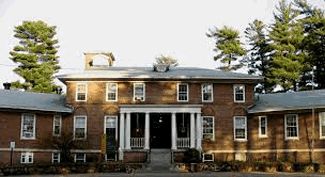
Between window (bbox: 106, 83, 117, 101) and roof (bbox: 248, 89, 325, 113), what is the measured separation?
10.6m

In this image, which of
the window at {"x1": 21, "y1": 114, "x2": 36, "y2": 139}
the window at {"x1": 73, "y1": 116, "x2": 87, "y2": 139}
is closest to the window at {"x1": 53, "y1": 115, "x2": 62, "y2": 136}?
the window at {"x1": 73, "y1": 116, "x2": 87, "y2": 139}

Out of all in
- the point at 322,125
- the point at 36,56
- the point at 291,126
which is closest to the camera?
the point at 322,125

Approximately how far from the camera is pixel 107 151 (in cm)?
3519

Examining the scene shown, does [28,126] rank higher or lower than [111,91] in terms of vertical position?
lower

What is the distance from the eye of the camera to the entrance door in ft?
123

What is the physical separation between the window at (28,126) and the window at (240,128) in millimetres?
15420

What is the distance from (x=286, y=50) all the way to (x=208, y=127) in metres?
19.6

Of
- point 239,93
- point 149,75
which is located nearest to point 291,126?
point 239,93

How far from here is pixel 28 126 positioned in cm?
3469

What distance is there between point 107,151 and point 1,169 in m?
9.30

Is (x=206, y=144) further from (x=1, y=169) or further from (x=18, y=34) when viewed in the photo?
(x=18, y=34)

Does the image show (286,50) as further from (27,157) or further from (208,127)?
(27,157)

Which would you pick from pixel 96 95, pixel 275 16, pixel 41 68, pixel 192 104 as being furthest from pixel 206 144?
pixel 41 68

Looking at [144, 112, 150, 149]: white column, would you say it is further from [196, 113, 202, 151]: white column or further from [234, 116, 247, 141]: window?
[234, 116, 247, 141]: window
